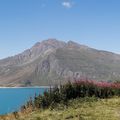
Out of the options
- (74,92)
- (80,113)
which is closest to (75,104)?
(74,92)

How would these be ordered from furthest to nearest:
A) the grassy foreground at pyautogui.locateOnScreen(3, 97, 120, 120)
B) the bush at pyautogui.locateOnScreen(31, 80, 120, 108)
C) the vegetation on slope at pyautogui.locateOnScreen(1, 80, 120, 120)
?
the bush at pyautogui.locateOnScreen(31, 80, 120, 108), the vegetation on slope at pyautogui.locateOnScreen(1, 80, 120, 120), the grassy foreground at pyautogui.locateOnScreen(3, 97, 120, 120)

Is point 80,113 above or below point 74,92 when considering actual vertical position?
below

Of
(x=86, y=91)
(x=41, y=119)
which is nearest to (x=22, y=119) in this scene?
(x=41, y=119)

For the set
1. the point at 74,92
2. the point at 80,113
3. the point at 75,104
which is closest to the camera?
the point at 80,113

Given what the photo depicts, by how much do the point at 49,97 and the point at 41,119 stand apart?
5309mm

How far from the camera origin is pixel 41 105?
1917 centimetres

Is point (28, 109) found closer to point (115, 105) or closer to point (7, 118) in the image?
point (7, 118)

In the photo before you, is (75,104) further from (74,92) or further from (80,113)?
(80,113)

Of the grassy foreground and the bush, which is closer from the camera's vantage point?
the grassy foreground

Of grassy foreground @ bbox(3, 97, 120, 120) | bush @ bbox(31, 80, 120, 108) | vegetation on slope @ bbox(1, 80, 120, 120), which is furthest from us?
bush @ bbox(31, 80, 120, 108)

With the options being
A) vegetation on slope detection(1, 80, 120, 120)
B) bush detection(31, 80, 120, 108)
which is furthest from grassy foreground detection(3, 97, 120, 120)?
bush detection(31, 80, 120, 108)

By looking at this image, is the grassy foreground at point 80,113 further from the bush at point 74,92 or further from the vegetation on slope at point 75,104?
the bush at point 74,92

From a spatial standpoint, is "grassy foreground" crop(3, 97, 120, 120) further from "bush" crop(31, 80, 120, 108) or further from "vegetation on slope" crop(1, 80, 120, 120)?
"bush" crop(31, 80, 120, 108)

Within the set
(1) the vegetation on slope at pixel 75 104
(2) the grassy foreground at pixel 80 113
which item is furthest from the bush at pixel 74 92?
(2) the grassy foreground at pixel 80 113
